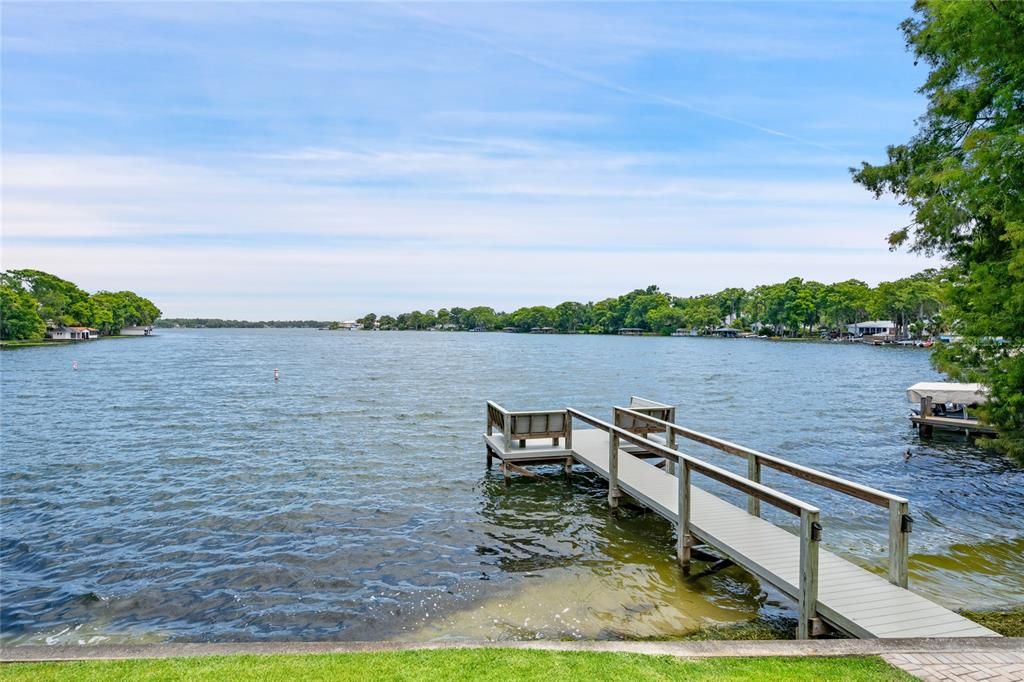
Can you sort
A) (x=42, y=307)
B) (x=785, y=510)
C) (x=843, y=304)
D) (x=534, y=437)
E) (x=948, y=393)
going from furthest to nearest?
(x=843, y=304) → (x=42, y=307) → (x=948, y=393) → (x=534, y=437) → (x=785, y=510)

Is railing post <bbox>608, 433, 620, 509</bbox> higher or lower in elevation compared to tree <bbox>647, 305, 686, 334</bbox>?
lower

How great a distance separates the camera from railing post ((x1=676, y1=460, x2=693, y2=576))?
29.5 ft

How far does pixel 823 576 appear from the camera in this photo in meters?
7.11

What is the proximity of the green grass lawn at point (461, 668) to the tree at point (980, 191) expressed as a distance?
7.94 m

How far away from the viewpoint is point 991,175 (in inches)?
375

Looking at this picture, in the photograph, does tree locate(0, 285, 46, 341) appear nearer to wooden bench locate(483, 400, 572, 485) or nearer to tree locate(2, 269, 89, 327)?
tree locate(2, 269, 89, 327)

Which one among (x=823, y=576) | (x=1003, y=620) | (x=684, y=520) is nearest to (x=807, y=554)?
(x=823, y=576)

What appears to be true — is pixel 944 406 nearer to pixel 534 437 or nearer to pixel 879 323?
pixel 534 437

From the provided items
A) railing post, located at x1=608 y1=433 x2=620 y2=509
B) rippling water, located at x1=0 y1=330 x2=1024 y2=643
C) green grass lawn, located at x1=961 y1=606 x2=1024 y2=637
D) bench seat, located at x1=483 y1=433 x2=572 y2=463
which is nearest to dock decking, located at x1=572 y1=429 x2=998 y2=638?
railing post, located at x1=608 y1=433 x2=620 y2=509

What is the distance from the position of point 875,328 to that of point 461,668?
14461cm

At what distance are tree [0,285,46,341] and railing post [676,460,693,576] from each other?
375ft

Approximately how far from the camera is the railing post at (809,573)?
6375 mm

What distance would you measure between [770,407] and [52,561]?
101 feet

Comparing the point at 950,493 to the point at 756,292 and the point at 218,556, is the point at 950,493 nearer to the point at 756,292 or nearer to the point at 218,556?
the point at 218,556
